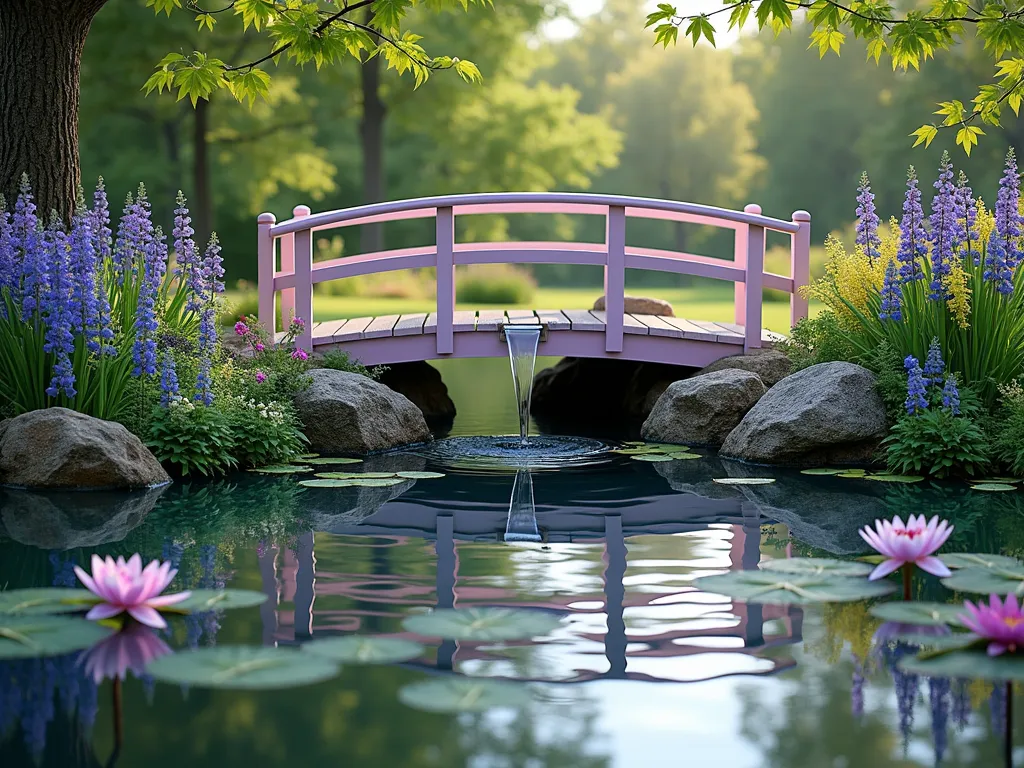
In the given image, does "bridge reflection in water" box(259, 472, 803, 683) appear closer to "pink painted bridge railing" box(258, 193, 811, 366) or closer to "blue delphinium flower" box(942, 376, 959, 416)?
"blue delphinium flower" box(942, 376, 959, 416)

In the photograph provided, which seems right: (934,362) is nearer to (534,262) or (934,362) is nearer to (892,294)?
(892,294)

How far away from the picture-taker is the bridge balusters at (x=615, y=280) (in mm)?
9086

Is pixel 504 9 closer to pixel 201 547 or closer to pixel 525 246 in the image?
pixel 525 246

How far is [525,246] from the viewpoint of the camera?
33.4 ft

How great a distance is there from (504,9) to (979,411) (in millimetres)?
15664

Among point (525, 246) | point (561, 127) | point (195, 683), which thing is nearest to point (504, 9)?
point (561, 127)

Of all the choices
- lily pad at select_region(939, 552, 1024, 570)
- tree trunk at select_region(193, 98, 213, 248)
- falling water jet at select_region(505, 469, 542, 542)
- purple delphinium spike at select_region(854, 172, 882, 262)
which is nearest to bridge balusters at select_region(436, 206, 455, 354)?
falling water jet at select_region(505, 469, 542, 542)

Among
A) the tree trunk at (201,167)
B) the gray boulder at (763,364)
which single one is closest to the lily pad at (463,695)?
the gray boulder at (763,364)

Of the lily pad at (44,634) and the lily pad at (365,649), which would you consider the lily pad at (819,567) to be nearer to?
the lily pad at (365,649)

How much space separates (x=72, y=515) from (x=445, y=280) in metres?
3.85

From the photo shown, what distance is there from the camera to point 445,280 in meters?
9.07

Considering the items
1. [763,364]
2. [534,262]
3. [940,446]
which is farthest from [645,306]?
[940,446]

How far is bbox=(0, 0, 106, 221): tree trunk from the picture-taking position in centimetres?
742

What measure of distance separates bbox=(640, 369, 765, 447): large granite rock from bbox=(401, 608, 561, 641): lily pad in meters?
4.34
